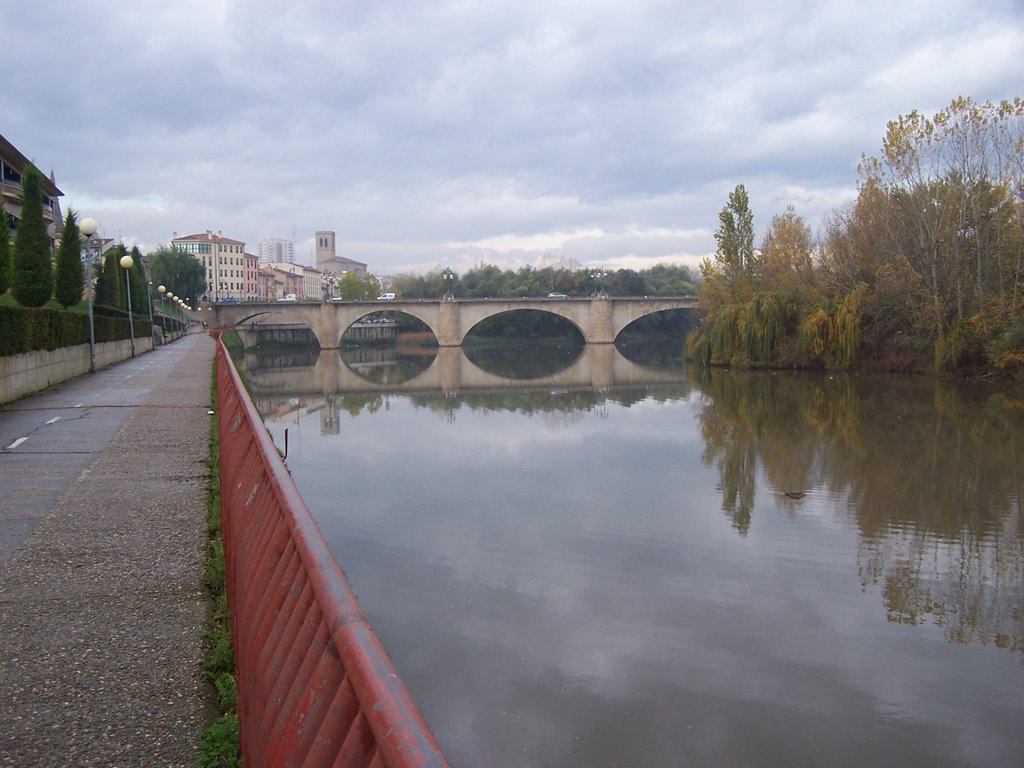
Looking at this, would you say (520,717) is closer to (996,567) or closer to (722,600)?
(722,600)

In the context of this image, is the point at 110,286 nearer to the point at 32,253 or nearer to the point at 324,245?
the point at 32,253

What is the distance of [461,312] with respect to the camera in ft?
211

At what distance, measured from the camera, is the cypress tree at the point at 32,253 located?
66.3 feet

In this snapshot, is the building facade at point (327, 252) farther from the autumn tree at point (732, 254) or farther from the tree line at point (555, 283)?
the autumn tree at point (732, 254)

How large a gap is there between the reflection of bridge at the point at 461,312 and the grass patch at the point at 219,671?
58.1 m

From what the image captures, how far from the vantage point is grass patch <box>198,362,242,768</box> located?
116 inches

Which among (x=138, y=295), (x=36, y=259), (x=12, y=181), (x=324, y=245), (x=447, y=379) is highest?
(x=324, y=245)

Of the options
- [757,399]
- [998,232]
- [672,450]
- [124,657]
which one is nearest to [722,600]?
[124,657]

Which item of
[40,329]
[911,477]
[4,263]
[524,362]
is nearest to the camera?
[911,477]

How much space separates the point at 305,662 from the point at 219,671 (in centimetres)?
158

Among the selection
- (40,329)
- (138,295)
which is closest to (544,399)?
(40,329)

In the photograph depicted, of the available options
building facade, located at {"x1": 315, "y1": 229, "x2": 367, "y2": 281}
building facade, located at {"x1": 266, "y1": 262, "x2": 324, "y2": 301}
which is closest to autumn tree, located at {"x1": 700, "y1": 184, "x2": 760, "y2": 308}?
building facade, located at {"x1": 266, "y1": 262, "x2": 324, "y2": 301}

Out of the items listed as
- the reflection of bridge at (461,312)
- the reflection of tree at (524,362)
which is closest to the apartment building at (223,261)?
Answer: the reflection of bridge at (461,312)

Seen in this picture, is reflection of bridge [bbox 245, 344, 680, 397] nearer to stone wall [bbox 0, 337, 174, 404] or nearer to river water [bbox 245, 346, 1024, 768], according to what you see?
stone wall [bbox 0, 337, 174, 404]
